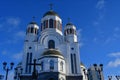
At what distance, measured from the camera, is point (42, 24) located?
47906mm

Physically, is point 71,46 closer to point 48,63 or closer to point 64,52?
point 64,52

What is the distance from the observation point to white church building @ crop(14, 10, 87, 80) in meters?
37.1

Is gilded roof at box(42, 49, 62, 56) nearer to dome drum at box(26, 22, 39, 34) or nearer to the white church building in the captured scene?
the white church building

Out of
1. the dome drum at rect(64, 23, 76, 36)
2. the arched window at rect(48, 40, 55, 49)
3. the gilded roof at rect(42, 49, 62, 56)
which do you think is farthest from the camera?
the dome drum at rect(64, 23, 76, 36)

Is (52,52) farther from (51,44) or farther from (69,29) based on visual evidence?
(69,29)

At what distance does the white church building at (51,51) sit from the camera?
37.1 metres

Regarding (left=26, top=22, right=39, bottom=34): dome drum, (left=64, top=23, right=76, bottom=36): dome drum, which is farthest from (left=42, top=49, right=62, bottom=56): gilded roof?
(left=26, top=22, right=39, bottom=34): dome drum

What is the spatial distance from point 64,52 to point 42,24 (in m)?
10.9

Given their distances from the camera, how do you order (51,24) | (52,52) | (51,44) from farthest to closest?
(51,24) < (51,44) < (52,52)

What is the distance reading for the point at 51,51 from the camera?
3884cm

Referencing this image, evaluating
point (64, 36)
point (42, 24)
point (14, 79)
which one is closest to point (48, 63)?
point (64, 36)

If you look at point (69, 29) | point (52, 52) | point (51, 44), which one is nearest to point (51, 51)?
point (52, 52)

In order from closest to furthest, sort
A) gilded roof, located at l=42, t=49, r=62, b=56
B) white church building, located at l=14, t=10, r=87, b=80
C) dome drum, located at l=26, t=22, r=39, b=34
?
white church building, located at l=14, t=10, r=87, b=80 → gilded roof, located at l=42, t=49, r=62, b=56 → dome drum, located at l=26, t=22, r=39, b=34

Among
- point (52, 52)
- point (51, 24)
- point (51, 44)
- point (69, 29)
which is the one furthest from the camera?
point (51, 24)
